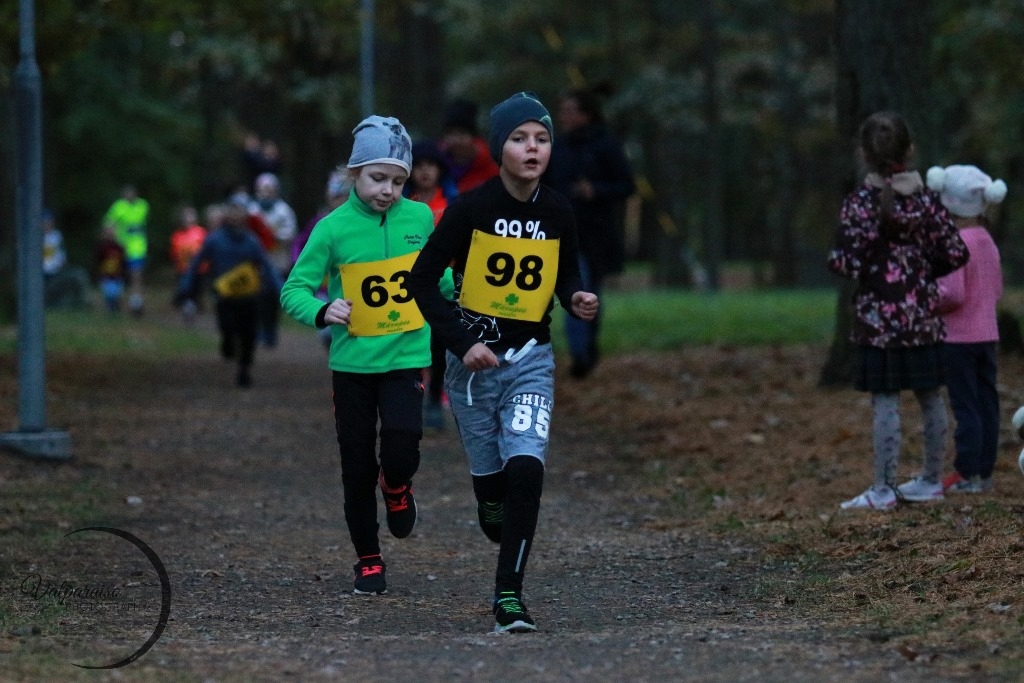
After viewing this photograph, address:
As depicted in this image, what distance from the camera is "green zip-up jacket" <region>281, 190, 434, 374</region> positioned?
727 centimetres

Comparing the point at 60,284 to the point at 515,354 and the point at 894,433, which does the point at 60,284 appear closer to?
the point at 894,433

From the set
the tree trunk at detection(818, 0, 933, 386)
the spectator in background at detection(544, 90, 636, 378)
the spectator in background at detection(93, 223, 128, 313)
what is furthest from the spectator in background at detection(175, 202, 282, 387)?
the spectator in background at detection(93, 223, 128, 313)

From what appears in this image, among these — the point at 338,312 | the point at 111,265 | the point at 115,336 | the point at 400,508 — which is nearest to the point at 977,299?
the point at 400,508

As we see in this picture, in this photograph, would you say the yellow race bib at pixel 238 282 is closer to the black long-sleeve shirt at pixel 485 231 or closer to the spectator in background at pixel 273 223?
the spectator in background at pixel 273 223

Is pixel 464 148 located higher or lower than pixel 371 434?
higher

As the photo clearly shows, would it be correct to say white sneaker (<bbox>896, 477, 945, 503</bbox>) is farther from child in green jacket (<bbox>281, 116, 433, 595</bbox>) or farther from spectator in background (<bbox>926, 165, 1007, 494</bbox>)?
child in green jacket (<bbox>281, 116, 433, 595</bbox>)

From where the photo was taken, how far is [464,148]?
12.5 meters

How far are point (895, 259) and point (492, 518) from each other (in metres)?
2.48

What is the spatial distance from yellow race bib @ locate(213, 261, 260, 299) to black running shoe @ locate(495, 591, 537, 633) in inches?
435

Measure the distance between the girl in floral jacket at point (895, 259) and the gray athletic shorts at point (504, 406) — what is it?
88.4 inches

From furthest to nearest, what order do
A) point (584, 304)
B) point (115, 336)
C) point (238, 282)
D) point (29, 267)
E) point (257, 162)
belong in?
point (257, 162) < point (115, 336) < point (238, 282) < point (29, 267) < point (584, 304)

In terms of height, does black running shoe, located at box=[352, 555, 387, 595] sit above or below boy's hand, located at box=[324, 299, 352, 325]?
below

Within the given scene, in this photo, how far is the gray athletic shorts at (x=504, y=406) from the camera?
662 cm
